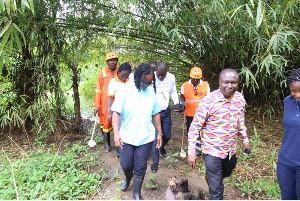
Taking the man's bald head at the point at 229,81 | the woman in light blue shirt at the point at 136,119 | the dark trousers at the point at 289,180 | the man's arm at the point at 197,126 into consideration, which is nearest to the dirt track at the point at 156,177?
the woman in light blue shirt at the point at 136,119

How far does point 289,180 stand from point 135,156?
1.32 meters

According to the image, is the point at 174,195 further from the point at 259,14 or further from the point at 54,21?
the point at 54,21

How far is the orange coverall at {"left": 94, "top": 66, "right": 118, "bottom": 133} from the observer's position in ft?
11.9

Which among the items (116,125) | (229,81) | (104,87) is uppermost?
(229,81)

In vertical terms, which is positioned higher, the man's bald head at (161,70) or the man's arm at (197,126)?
the man's bald head at (161,70)

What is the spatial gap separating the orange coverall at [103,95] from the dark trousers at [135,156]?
131 cm

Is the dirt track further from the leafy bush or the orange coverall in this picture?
the orange coverall

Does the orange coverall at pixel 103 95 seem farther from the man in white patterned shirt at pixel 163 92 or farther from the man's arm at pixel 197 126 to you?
the man's arm at pixel 197 126

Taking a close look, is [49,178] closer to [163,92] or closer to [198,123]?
[163,92]

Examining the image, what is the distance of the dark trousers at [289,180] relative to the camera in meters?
1.90

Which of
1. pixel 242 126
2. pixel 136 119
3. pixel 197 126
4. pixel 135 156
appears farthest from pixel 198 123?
pixel 135 156

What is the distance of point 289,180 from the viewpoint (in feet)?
6.41

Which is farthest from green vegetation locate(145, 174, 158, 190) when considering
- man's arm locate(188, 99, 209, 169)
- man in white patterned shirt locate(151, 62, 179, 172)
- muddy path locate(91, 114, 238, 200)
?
man's arm locate(188, 99, 209, 169)

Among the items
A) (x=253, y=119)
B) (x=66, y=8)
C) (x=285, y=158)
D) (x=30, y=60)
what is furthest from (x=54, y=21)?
(x=253, y=119)
